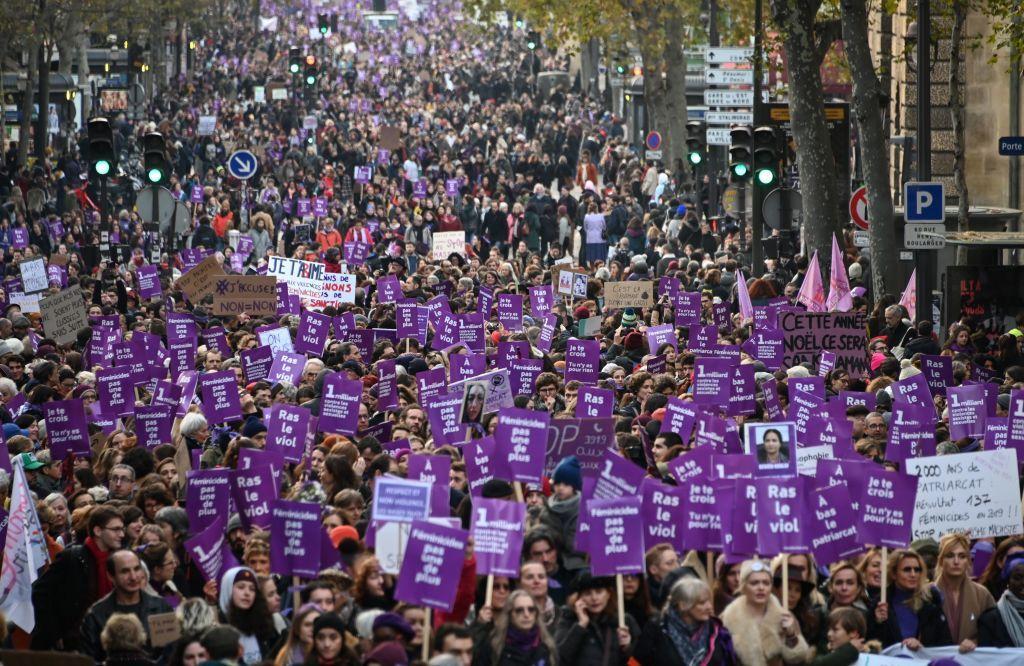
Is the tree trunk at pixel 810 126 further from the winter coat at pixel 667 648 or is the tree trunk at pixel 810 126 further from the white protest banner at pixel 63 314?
the winter coat at pixel 667 648

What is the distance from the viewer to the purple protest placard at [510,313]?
23094mm

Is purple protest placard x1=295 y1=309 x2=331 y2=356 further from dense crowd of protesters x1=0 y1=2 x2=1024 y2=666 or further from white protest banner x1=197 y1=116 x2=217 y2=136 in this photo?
white protest banner x1=197 y1=116 x2=217 y2=136

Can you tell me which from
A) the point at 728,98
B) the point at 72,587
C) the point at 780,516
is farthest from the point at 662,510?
the point at 728,98

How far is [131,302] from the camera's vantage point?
27.1 m

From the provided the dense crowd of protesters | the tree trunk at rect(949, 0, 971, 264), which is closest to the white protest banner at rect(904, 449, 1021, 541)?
the dense crowd of protesters

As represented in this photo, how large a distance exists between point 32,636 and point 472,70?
219ft

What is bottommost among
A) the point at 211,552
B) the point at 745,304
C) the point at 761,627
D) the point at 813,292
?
the point at 761,627

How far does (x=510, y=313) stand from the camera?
23219 mm

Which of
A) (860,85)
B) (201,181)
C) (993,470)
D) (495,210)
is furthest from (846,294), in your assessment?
(201,181)

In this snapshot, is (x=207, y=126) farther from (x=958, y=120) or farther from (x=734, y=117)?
(x=958, y=120)

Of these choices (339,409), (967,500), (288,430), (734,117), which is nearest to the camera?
(967,500)

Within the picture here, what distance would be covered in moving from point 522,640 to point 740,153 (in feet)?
63.2

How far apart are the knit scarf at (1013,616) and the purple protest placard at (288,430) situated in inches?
203

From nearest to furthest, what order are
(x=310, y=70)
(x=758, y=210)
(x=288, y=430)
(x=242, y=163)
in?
(x=288, y=430) < (x=758, y=210) < (x=242, y=163) < (x=310, y=70)
